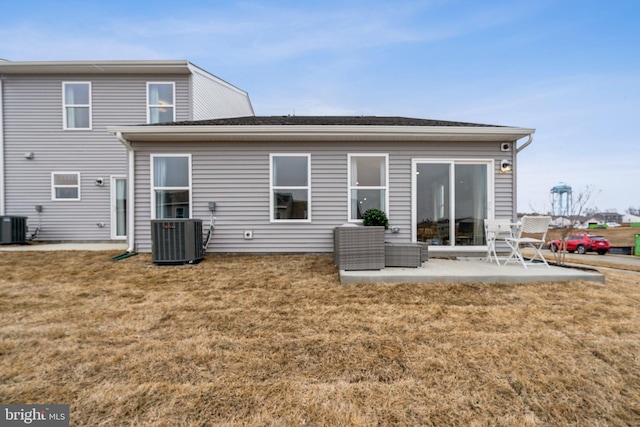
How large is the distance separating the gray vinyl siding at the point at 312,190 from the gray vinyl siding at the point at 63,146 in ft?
12.8

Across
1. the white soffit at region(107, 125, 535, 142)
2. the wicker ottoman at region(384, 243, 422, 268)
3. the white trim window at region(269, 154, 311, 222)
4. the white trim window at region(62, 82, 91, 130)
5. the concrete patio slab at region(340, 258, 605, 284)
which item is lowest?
the concrete patio slab at region(340, 258, 605, 284)

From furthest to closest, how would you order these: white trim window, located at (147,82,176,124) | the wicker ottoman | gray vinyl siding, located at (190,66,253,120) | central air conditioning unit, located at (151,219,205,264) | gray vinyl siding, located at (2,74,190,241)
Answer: gray vinyl siding, located at (190,66,253,120) < white trim window, located at (147,82,176,124) < gray vinyl siding, located at (2,74,190,241) < central air conditioning unit, located at (151,219,205,264) < the wicker ottoman

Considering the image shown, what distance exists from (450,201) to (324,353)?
15.6 ft

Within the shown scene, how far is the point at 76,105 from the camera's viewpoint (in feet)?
27.6

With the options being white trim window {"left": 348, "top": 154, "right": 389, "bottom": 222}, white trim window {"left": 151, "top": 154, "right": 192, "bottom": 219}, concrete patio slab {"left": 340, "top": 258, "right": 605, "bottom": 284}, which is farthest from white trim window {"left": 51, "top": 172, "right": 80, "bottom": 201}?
concrete patio slab {"left": 340, "top": 258, "right": 605, "bottom": 284}

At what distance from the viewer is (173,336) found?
2512 millimetres

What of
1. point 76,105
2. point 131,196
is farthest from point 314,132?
point 76,105

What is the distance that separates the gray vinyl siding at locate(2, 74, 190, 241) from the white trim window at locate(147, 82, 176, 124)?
17 cm

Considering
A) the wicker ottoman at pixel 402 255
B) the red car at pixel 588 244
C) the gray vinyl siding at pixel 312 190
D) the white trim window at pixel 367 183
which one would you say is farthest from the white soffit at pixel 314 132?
the red car at pixel 588 244

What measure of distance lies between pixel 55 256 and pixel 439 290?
7.53 meters

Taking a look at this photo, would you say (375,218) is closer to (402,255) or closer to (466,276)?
(402,255)

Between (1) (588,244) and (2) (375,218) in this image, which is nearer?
(2) (375,218)

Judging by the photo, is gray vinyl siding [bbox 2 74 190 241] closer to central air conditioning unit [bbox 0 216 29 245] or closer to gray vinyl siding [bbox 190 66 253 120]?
gray vinyl siding [bbox 190 66 253 120]

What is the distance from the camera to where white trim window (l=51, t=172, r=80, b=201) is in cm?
830
